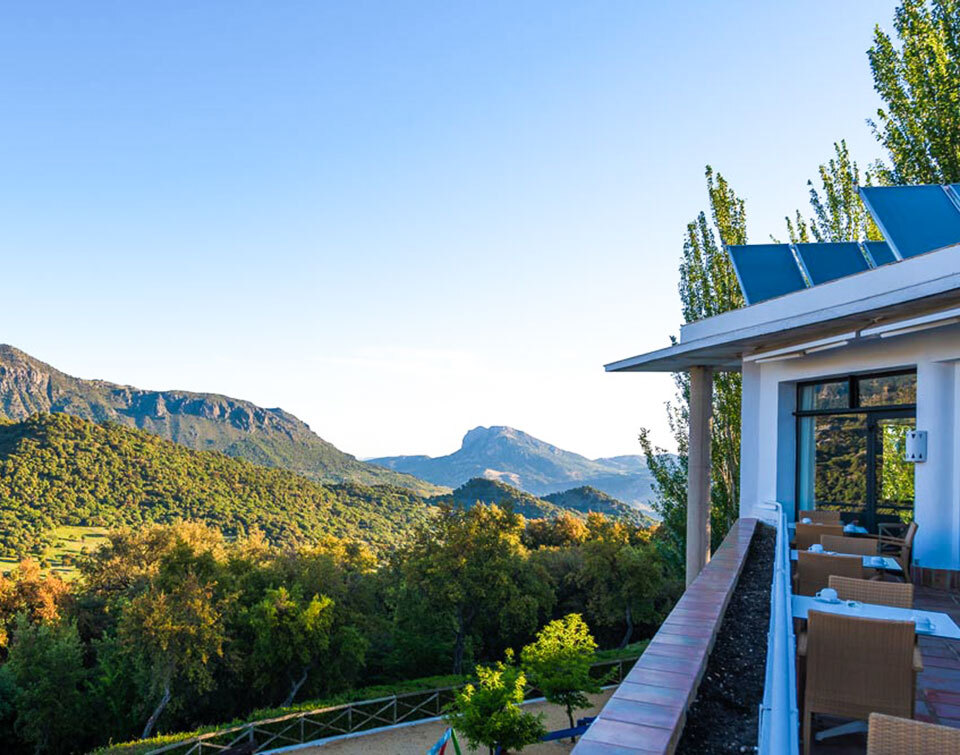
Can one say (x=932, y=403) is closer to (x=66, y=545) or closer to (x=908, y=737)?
(x=908, y=737)

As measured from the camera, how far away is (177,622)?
22812mm

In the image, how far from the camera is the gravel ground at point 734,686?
286cm

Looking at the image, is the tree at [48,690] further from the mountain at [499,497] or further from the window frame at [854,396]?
the mountain at [499,497]

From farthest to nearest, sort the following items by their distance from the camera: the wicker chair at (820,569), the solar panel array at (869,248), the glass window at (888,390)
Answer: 1. the glass window at (888,390)
2. the solar panel array at (869,248)
3. the wicker chair at (820,569)

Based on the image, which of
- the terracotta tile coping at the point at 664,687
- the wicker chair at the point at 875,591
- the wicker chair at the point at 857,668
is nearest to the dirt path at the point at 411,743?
the wicker chair at the point at 875,591

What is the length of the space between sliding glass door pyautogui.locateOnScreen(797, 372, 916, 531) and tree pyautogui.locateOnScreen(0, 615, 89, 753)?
23.9m

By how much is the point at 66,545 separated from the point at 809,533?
6442cm

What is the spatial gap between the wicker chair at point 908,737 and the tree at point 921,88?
14.8m

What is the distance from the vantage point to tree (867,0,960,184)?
13.6 metres

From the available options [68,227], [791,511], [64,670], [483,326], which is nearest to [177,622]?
[64,670]

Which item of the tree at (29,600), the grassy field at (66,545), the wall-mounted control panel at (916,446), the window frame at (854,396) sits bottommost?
the grassy field at (66,545)

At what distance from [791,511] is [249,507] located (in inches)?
2536

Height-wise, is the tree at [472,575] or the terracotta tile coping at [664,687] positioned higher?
the terracotta tile coping at [664,687]

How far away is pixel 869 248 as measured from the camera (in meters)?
12.0
